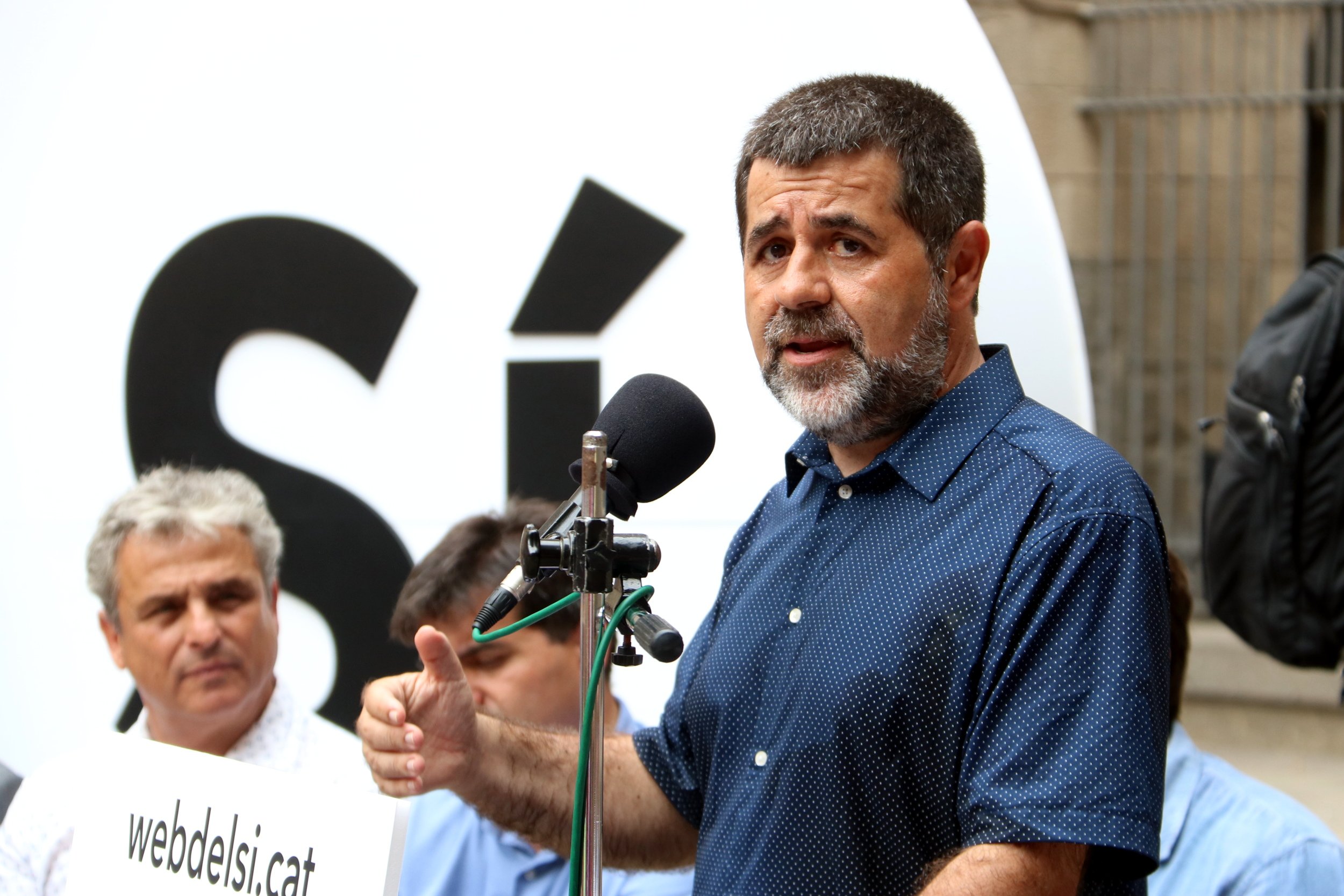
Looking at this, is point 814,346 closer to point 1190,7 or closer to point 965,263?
point 965,263

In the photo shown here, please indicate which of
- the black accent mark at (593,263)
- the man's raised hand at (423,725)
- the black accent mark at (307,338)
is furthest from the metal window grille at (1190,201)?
the man's raised hand at (423,725)

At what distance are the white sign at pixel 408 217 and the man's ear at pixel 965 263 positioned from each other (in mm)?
726

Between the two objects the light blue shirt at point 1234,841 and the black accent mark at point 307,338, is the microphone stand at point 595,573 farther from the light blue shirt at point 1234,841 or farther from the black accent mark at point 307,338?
the black accent mark at point 307,338

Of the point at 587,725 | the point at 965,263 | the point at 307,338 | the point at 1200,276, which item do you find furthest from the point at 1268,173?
the point at 587,725

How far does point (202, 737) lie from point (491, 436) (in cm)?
72

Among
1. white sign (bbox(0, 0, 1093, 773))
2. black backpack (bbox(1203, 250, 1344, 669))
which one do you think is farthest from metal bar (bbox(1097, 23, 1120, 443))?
white sign (bbox(0, 0, 1093, 773))

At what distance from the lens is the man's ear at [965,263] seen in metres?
1.53

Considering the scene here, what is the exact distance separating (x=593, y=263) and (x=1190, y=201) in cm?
403

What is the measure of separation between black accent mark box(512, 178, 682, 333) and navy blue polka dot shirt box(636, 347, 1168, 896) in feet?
2.69

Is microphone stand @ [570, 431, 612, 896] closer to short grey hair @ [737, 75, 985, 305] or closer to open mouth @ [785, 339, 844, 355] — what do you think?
open mouth @ [785, 339, 844, 355]

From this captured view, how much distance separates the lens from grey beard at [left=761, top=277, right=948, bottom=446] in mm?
1486

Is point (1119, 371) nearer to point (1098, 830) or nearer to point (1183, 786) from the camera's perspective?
point (1183, 786)

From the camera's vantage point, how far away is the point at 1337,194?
214 inches

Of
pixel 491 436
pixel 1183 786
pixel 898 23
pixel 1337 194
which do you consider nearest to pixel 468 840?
pixel 491 436
